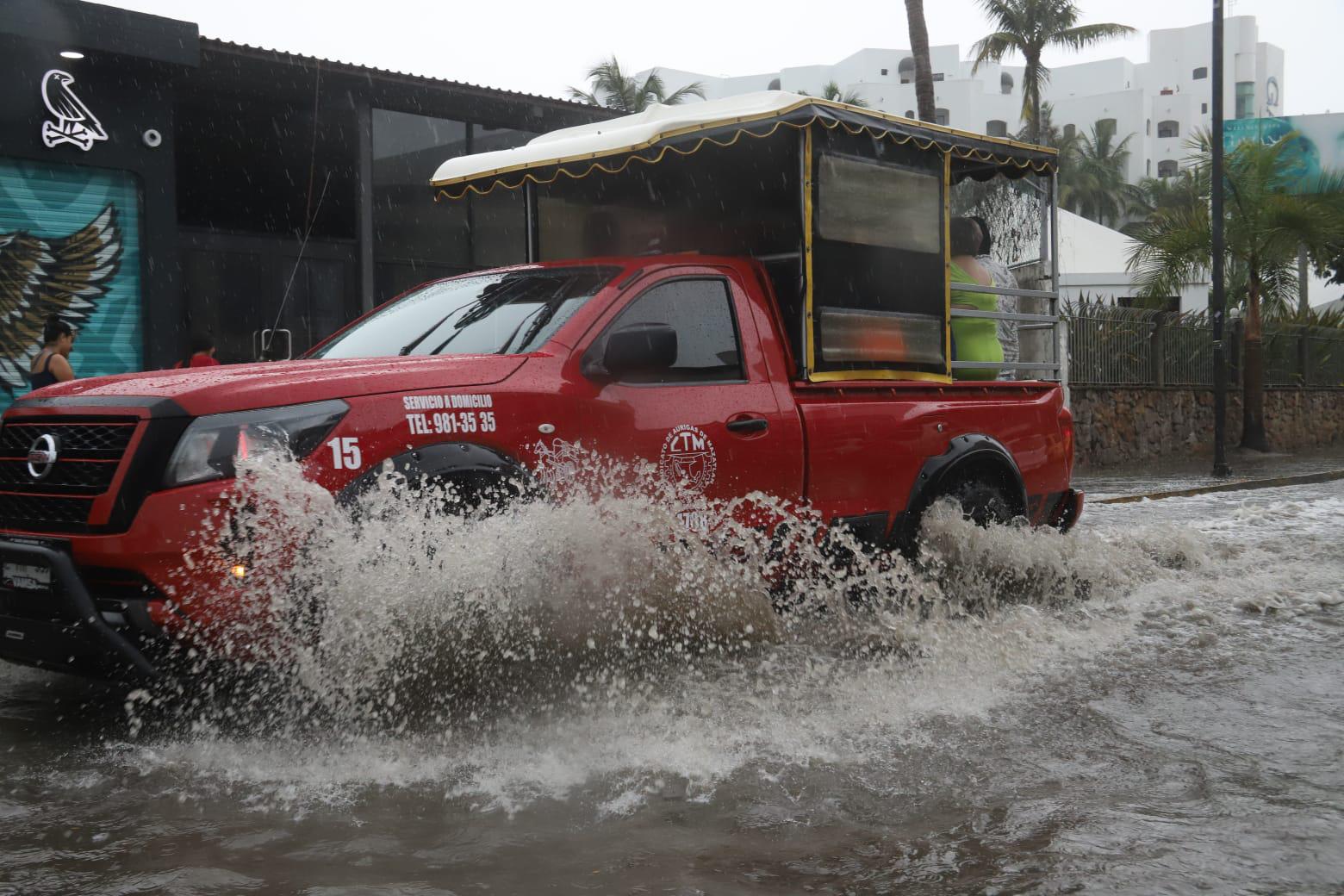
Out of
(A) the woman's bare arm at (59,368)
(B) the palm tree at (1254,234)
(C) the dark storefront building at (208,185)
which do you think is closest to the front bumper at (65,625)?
(A) the woman's bare arm at (59,368)

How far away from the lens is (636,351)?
5.11m

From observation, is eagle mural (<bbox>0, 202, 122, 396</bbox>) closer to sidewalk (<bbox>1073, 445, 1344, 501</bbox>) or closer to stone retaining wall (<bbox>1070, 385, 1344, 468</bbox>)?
sidewalk (<bbox>1073, 445, 1344, 501</bbox>)

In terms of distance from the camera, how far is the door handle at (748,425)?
18.5 feet

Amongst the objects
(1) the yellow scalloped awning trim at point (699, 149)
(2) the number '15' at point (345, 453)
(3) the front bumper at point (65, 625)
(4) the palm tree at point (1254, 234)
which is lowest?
(3) the front bumper at point (65, 625)

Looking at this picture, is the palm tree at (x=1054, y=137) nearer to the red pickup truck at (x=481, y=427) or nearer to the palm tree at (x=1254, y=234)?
the palm tree at (x=1254, y=234)

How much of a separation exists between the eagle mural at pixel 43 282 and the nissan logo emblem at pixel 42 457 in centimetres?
959

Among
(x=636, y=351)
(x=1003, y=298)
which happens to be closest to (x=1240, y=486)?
(x=1003, y=298)

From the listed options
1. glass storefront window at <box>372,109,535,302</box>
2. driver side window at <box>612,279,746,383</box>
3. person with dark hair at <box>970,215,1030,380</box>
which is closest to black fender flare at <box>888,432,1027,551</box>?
person with dark hair at <box>970,215,1030,380</box>

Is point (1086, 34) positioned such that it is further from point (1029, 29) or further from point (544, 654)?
point (544, 654)

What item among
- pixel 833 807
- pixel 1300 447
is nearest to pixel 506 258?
pixel 833 807

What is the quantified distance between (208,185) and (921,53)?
1036 cm

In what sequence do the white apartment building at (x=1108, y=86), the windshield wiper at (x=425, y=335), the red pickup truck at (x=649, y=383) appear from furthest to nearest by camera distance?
1. the white apartment building at (x=1108, y=86)
2. the windshield wiper at (x=425, y=335)
3. the red pickup truck at (x=649, y=383)

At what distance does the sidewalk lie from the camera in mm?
15812

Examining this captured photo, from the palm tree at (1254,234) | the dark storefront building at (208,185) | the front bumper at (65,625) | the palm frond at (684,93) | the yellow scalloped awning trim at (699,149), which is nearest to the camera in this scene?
the front bumper at (65,625)
